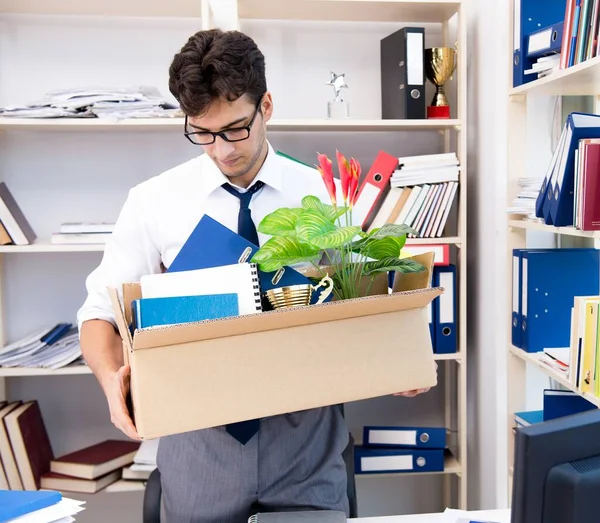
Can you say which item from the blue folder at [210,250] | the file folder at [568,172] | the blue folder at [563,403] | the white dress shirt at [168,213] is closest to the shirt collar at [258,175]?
the white dress shirt at [168,213]

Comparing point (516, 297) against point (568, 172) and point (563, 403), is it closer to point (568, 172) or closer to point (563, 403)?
point (563, 403)

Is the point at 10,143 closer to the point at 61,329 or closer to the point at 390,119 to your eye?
the point at 61,329

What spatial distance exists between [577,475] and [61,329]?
7.30 ft

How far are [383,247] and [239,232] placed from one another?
443 millimetres

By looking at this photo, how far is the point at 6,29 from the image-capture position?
2557 mm

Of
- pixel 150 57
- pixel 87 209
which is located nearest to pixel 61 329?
pixel 87 209

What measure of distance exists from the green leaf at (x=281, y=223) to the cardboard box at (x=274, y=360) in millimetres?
137

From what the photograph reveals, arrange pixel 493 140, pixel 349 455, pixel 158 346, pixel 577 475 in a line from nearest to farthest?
1. pixel 577 475
2. pixel 158 346
3. pixel 349 455
4. pixel 493 140

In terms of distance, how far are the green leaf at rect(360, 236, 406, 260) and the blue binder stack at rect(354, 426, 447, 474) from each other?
1519 millimetres

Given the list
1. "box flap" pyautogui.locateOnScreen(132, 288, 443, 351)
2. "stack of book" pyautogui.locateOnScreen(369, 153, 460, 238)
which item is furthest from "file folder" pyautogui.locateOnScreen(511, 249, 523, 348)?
"box flap" pyautogui.locateOnScreen(132, 288, 443, 351)

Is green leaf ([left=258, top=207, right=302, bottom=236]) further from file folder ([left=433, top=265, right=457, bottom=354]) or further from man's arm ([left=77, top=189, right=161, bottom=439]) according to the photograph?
file folder ([left=433, top=265, right=457, bottom=354])

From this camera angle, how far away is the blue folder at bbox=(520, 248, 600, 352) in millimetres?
1984

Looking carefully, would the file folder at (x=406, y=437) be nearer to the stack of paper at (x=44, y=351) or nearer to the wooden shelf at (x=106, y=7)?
the stack of paper at (x=44, y=351)

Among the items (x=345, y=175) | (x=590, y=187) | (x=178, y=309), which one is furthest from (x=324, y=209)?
(x=590, y=187)
